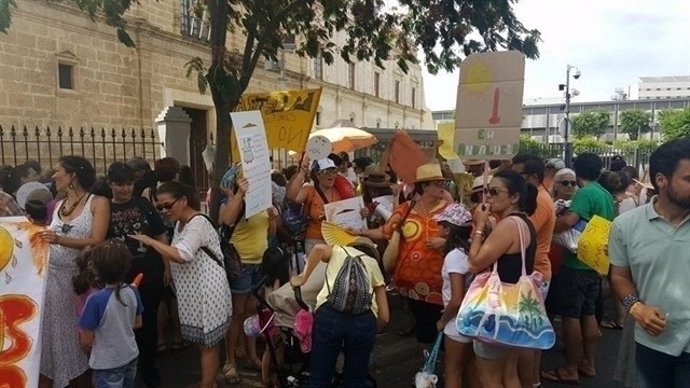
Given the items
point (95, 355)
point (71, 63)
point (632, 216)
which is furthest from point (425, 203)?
point (71, 63)

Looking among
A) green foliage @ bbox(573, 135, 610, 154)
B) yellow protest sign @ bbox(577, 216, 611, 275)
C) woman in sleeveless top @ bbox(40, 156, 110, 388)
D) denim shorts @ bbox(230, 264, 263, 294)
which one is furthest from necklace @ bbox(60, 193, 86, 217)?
green foliage @ bbox(573, 135, 610, 154)

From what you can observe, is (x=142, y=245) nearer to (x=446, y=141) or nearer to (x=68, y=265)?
(x=68, y=265)

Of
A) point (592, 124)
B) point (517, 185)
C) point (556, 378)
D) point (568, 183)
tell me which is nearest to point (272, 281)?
point (517, 185)

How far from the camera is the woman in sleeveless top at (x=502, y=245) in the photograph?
3432mm

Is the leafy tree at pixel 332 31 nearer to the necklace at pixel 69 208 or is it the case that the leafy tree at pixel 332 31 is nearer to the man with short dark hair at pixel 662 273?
the necklace at pixel 69 208

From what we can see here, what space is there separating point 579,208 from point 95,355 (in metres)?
3.92

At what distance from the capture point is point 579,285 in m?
4.93

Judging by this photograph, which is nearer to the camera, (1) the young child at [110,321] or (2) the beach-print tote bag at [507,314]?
(2) the beach-print tote bag at [507,314]

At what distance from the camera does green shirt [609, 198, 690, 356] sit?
268 cm

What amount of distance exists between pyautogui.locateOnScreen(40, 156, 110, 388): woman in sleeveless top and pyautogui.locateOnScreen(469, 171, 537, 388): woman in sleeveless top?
255cm

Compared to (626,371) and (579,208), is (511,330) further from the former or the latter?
(579,208)

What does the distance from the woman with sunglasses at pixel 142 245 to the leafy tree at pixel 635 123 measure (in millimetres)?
76020

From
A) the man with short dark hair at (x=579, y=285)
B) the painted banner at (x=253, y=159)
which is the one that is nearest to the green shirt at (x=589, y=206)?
the man with short dark hair at (x=579, y=285)

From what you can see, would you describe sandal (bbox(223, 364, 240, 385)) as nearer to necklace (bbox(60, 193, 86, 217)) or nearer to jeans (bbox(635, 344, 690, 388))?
necklace (bbox(60, 193, 86, 217))
